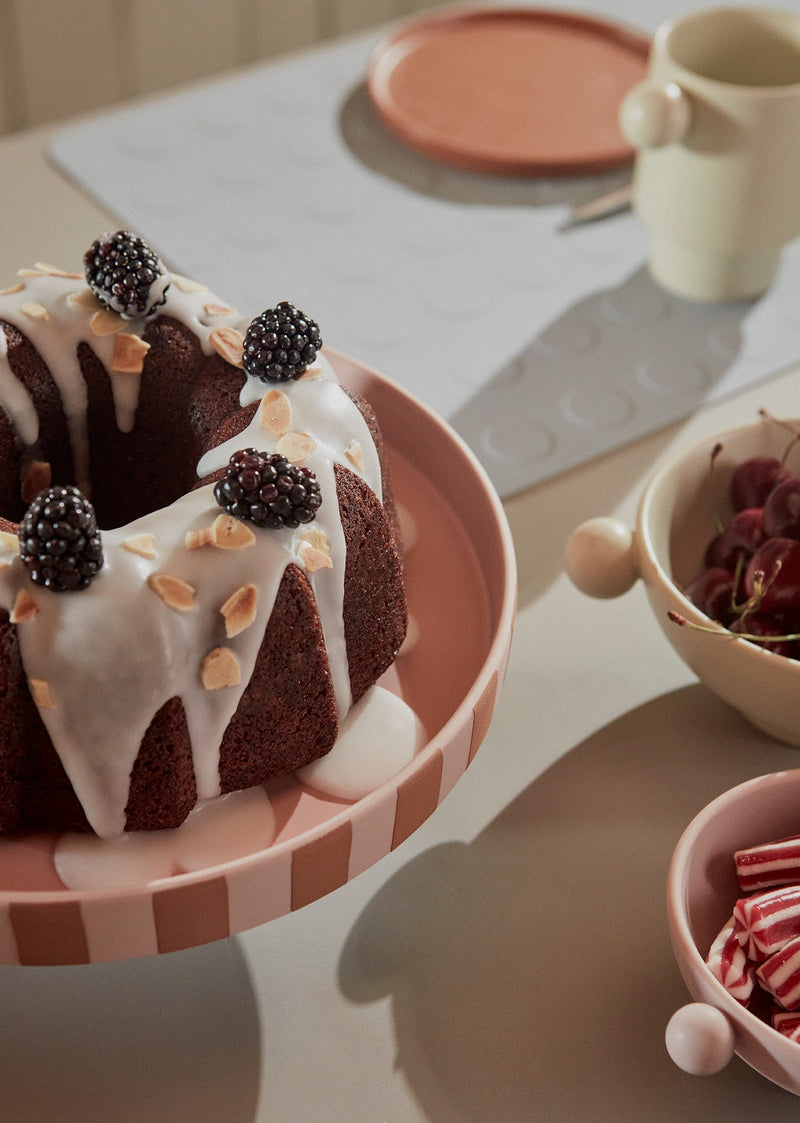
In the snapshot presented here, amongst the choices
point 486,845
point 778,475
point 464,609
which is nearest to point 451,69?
point 778,475

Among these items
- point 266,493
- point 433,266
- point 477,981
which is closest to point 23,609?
point 266,493

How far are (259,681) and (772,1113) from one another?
401 millimetres

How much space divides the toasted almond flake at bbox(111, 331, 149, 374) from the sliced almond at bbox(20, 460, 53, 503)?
0.09 m

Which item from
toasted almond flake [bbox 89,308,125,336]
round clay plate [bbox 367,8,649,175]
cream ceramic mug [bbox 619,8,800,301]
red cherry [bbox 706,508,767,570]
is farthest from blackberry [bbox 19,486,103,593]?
round clay plate [bbox 367,8,649,175]

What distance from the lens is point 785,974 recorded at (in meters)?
0.70

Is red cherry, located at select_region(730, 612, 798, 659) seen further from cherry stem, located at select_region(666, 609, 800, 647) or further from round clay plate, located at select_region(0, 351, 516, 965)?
round clay plate, located at select_region(0, 351, 516, 965)

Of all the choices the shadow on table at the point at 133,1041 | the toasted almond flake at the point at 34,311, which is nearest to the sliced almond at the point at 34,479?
the toasted almond flake at the point at 34,311

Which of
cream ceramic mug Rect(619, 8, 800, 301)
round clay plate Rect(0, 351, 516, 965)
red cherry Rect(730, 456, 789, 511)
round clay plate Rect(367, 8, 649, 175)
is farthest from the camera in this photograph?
round clay plate Rect(367, 8, 649, 175)

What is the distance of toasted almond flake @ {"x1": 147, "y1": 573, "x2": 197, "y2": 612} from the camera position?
0.69m

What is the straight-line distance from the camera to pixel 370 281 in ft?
→ 4.61

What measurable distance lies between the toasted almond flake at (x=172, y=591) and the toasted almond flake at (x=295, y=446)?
0.11m

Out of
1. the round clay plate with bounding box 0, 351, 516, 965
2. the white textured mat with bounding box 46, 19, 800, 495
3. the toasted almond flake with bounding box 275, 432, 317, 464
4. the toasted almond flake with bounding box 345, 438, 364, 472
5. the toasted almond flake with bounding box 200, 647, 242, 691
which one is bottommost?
the white textured mat with bounding box 46, 19, 800, 495

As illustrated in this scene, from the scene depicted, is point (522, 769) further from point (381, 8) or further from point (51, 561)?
point (381, 8)

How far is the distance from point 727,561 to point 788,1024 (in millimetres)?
368
